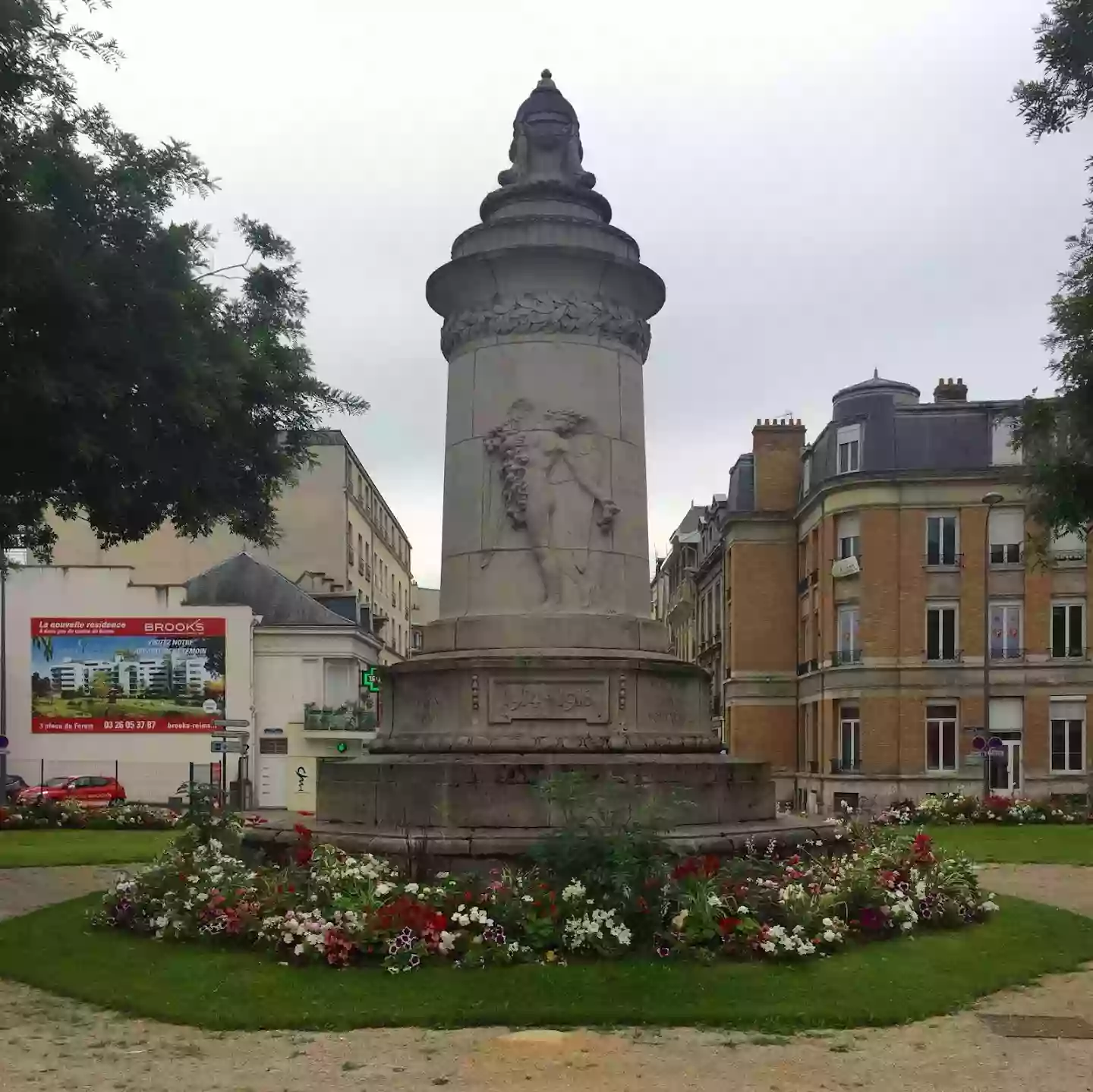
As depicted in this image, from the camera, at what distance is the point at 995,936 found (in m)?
11.3

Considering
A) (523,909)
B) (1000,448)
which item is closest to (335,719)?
(1000,448)

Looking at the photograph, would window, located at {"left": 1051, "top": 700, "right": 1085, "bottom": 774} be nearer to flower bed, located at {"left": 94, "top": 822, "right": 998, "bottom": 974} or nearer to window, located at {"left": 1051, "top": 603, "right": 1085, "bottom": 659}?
window, located at {"left": 1051, "top": 603, "right": 1085, "bottom": 659}

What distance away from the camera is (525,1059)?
7738mm

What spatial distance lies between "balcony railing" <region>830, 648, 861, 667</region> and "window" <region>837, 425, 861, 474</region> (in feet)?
19.8

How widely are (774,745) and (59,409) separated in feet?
136

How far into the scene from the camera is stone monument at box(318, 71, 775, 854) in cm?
1280

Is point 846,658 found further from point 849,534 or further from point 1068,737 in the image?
point 1068,737

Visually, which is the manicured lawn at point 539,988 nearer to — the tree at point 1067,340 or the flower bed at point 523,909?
the flower bed at point 523,909

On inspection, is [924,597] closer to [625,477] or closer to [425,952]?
[625,477]

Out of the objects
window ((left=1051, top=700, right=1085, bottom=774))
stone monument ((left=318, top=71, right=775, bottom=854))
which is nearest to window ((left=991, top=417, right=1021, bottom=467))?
window ((left=1051, top=700, right=1085, bottom=774))

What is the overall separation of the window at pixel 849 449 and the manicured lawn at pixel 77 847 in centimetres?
2816

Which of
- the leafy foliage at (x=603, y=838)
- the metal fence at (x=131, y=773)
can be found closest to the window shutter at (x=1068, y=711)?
the metal fence at (x=131, y=773)

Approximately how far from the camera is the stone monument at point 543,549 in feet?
42.0

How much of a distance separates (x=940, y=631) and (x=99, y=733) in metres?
28.8
